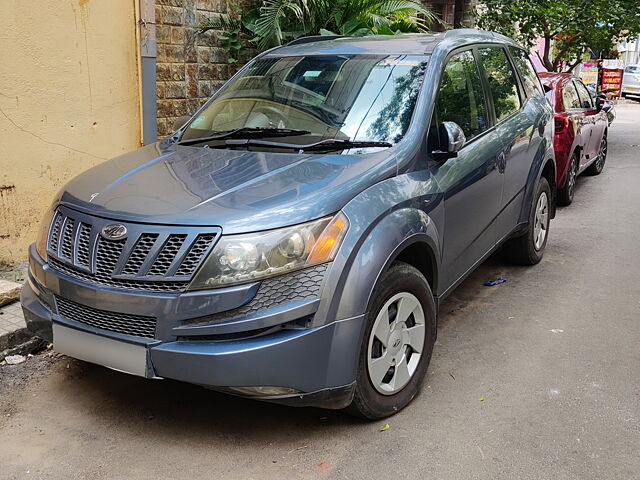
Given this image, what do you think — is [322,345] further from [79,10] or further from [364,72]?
[79,10]

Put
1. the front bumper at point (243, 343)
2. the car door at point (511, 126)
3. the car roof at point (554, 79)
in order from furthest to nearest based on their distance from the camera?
the car roof at point (554, 79) < the car door at point (511, 126) < the front bumper at point (243, 343)

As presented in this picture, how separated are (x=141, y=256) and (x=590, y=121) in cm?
782

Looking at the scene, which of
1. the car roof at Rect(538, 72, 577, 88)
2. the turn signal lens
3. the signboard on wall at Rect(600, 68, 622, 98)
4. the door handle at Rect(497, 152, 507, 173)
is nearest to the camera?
the turn signal lens

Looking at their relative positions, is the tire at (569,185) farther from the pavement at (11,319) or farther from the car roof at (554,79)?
the pavement at (11,319)

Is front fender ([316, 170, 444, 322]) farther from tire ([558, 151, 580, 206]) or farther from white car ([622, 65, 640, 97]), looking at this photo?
white car ([622, 65, 640, 97])

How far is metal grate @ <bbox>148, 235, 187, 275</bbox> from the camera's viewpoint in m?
3.11

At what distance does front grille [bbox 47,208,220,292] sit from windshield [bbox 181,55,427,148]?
118 centimetres

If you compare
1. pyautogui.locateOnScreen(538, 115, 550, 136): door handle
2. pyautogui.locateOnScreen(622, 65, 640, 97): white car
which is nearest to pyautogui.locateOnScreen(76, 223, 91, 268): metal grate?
pyautogui.locateOnScreen(538, 115, 550, 136): door handle

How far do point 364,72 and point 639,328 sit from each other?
8.55 ft

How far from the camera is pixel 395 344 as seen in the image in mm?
3625

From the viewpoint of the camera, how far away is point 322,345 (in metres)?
3.14

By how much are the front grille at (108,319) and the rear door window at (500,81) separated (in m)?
3.13

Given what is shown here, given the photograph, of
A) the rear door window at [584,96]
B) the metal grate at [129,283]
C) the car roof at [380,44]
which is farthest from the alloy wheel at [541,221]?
the metal grate at [129,283]

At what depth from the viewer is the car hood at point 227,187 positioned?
3.19 metres
